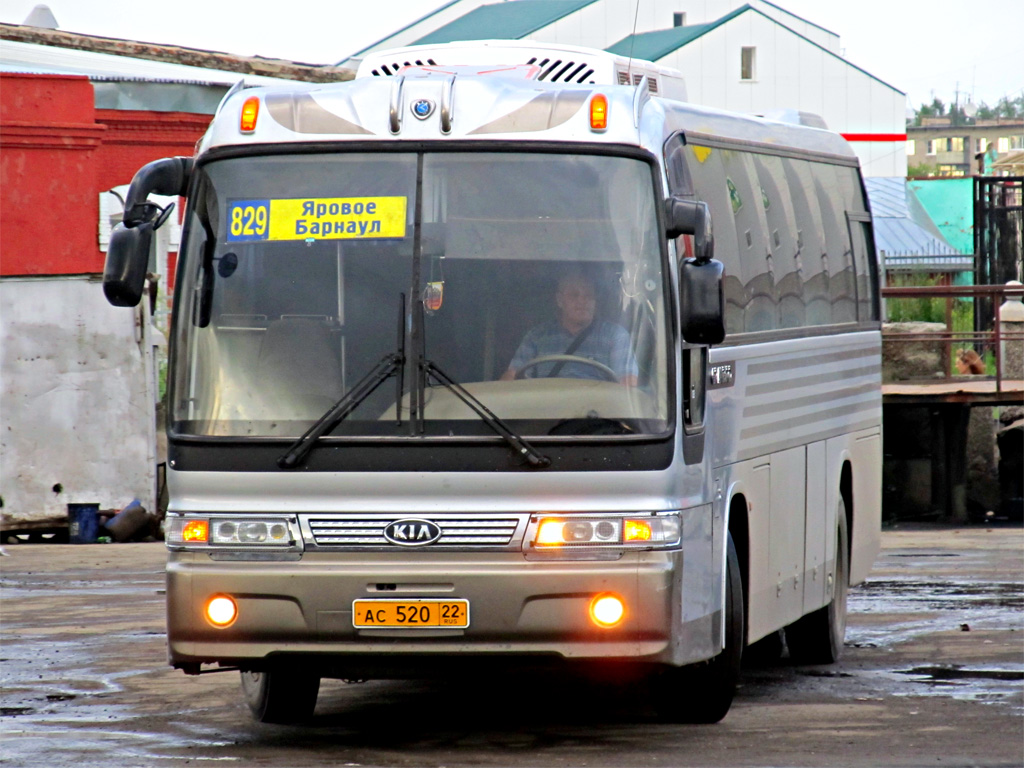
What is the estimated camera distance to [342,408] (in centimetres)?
778

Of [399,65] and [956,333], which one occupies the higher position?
[399,65]

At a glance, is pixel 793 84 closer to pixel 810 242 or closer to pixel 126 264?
pixel 810 242

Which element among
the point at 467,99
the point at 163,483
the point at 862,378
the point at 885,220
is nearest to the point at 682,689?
the point at 467,99

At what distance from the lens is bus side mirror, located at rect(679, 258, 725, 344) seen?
25.8 feet

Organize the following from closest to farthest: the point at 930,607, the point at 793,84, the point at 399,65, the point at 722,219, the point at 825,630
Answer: the point at 722,219 → the point at 399,65 → the point at 825,630 → the point at 930,607 → the point at 793,84

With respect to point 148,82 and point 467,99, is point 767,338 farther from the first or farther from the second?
point 148,82

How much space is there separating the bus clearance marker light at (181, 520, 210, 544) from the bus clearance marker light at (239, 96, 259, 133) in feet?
5.37

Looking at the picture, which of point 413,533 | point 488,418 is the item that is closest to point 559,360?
point 488,418

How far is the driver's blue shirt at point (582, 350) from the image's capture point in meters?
7.82

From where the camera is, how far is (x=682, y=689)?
29.0ft

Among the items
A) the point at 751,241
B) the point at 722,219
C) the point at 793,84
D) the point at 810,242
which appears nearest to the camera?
the point at 722,219

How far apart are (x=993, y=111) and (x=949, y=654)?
6985 inches

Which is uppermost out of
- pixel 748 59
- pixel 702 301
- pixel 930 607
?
pixel 748 59

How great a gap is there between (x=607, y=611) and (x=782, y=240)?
331 cm
